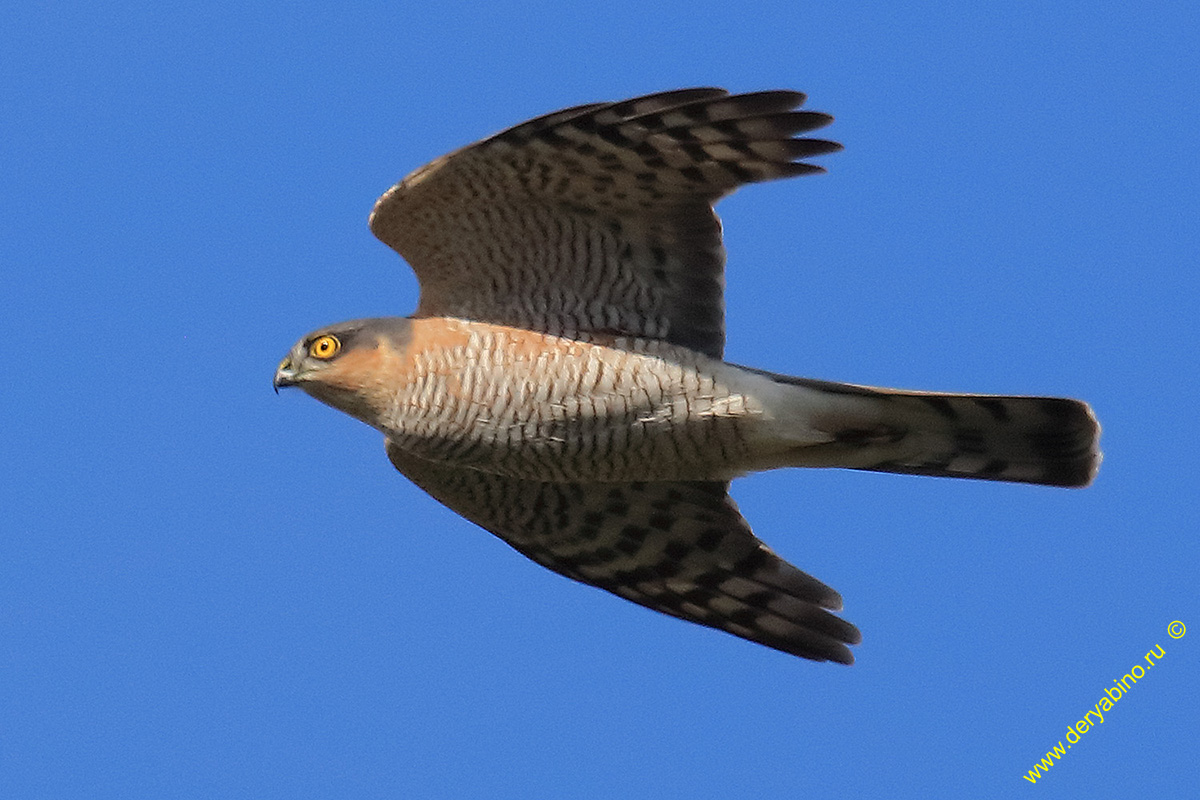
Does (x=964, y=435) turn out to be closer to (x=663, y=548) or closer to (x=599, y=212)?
(x=663, y=548)

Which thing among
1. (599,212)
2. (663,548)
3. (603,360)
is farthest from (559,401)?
(663,548)

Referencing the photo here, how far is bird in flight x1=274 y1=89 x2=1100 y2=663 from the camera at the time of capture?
865 centimetres

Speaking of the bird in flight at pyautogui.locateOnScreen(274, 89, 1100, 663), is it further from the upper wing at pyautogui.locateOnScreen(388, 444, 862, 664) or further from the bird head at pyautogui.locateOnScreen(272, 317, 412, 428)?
the upper wing at pyautogui.locateOnScreen(388, 444, 862, 664)

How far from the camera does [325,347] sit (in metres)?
9.05

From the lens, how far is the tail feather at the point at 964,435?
8914 mm

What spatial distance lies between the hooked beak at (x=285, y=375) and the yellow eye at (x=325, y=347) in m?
0.13

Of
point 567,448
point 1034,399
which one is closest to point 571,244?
point 567,448

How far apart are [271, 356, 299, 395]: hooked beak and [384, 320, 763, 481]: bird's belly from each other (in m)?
0.55

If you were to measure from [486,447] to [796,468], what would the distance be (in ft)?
5.19

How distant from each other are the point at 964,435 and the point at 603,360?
1.78 m

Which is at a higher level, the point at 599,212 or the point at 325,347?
the point at 599,212

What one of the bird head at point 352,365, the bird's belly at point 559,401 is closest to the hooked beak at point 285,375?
the bird head at point 352,365

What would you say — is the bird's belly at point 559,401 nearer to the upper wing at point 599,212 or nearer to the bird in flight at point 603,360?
the bird in flight at point 603,360

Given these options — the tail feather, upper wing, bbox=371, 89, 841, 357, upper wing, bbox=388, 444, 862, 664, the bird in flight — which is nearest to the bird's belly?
the bird in flight
